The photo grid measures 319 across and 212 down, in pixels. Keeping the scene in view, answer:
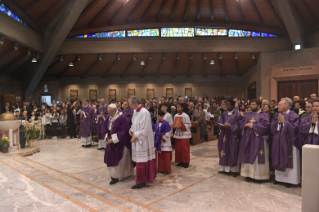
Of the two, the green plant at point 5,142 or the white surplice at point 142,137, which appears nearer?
the white surplice at point 142,137

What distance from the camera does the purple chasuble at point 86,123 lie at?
8953mm

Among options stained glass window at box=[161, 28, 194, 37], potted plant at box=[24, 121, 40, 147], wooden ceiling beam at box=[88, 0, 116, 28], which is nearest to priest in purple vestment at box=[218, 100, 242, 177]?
potted plant at box=[24, 121, 40, 147]

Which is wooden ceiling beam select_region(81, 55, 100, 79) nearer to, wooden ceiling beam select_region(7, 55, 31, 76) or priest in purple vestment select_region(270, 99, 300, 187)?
wooden ceiling beam select_region(7, 55, 31, 76)

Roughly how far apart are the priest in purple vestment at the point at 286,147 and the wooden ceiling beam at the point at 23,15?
1169 cm

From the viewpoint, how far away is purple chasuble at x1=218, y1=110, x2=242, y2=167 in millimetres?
5148

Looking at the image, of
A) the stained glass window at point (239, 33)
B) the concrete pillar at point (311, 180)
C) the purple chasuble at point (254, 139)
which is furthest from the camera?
the stained glass window at point (239, 33)

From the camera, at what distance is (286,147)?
14.6 ft

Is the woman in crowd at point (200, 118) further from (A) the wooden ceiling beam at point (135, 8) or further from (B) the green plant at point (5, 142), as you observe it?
(A) the wooden ceiling beam at point (135, 8)

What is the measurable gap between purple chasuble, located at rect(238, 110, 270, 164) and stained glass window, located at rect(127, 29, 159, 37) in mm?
11564

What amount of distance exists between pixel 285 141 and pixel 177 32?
39.8ft

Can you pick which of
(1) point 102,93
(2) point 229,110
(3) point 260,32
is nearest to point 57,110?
(1) point 102,93

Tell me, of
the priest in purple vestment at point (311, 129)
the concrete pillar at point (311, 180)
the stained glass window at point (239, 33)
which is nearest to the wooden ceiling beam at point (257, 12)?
the stained glass window at point (239, 33)

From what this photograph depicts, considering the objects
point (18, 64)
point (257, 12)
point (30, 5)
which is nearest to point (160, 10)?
point (257, 12)

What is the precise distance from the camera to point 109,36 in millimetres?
14859
